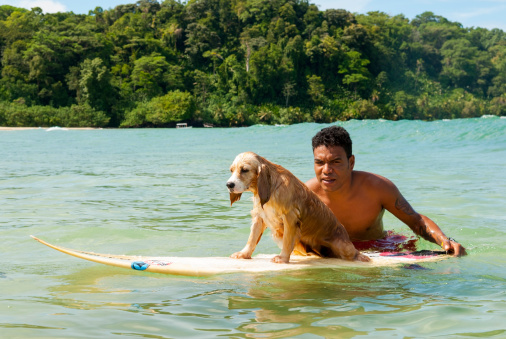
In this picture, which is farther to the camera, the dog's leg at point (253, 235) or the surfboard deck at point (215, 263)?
the dog's leg at point (253, 235)

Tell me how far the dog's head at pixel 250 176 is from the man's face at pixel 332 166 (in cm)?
84

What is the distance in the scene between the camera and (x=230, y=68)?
93250mm

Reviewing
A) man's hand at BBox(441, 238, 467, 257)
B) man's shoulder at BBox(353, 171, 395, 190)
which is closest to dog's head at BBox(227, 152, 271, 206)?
man's shoulder at BBox(353, 171, 395, 190)

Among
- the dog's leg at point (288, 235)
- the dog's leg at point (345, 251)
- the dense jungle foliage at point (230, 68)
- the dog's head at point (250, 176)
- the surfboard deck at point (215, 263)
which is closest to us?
the dog's head at point (250, 176)

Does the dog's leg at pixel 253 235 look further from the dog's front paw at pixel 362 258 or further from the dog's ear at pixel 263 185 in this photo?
the dog's front paw at pixel 362 258

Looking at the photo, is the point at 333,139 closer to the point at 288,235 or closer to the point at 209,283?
the point at 288,235

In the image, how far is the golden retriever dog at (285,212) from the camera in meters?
4.19

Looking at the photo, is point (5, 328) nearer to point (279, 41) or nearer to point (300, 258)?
point (300, 258)

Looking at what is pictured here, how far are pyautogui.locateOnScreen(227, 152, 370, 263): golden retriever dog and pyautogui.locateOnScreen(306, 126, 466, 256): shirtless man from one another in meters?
0.46

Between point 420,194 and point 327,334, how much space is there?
7653 millimetres

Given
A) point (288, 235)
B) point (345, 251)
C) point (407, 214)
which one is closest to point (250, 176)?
point (288, 235)

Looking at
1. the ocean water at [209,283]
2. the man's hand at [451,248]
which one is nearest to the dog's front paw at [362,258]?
the ocean water at [209,283]

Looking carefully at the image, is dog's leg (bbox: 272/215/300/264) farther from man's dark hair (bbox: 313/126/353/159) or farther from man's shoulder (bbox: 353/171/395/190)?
man's shoulder (bbox: 353/171/395/190)

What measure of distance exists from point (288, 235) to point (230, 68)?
90.6 metres
